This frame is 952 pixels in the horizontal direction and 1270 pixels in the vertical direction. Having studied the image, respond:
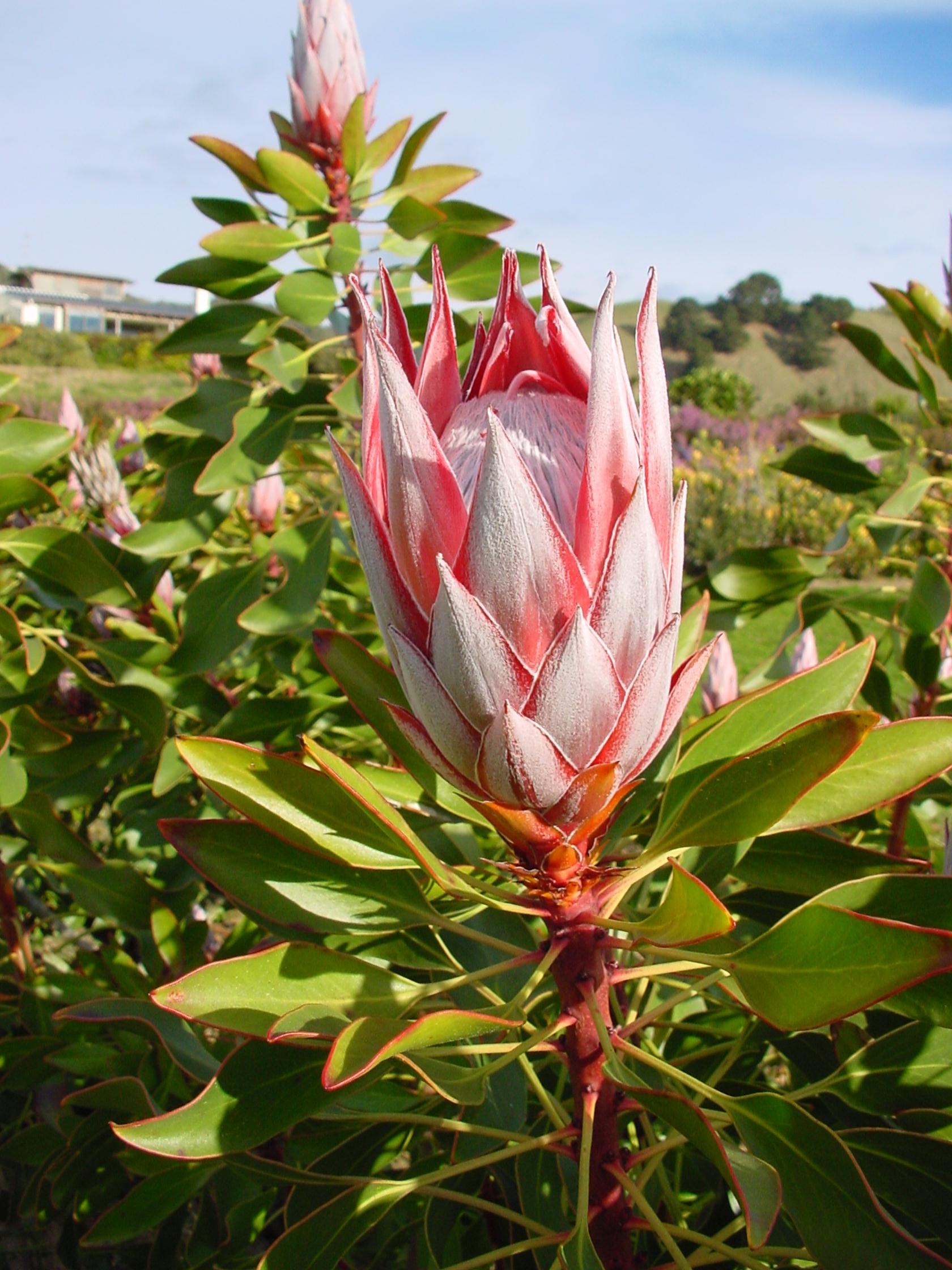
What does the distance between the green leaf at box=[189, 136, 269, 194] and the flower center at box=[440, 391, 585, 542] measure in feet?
4.54

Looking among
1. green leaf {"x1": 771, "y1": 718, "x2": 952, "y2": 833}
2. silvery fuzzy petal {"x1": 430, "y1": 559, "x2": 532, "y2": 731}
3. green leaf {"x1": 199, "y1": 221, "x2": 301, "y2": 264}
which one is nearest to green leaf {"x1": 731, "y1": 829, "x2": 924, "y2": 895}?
green leaf {"x1": 771, "y1": 718, "x2": 952, "y2": 833}

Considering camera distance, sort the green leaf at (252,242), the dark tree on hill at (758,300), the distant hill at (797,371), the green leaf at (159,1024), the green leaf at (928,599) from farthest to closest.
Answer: the dark tree on hill at (758,300), the distant hill at (797,371), the green leaf at (252,242), the green leaf at (928,599), the green leaf at (159,1024)

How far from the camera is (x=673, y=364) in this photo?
94.4 ft

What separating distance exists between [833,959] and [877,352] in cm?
165

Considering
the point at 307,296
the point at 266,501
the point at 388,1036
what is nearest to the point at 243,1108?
the point at 388,1036

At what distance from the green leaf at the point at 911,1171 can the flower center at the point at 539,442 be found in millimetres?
650

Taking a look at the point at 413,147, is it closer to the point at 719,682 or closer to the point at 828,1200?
the point at 719,682

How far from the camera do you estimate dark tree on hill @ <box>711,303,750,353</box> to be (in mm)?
28734

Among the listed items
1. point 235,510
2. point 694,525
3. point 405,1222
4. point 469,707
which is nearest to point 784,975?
point 469,707

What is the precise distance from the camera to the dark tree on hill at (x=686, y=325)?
93.2ft

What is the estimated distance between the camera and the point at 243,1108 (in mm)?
846

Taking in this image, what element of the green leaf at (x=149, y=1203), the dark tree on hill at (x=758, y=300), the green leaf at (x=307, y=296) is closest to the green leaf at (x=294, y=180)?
the green leaf at (x=307, y=296)

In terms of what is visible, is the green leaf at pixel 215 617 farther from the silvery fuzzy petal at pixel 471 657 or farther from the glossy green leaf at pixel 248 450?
the silvery fuzzy petal at pixel 471 657

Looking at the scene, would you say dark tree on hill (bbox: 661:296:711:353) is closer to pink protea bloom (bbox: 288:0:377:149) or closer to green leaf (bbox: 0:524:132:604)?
pink protea bloom (bbox: 288:0:377:149)
